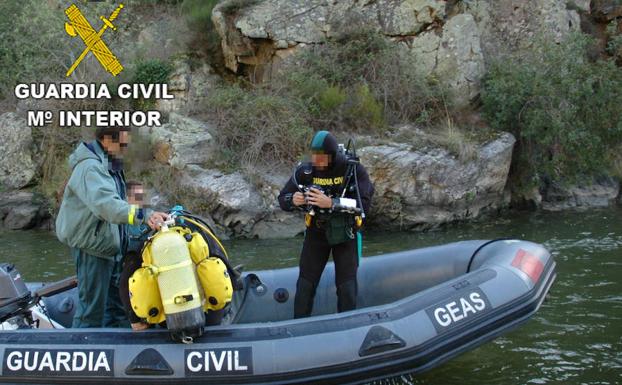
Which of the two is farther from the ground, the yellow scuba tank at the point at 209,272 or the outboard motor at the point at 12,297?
the yellow scuba tank at the point at 209,272

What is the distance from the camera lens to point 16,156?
1338 cm

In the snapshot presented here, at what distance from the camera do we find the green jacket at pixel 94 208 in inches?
157

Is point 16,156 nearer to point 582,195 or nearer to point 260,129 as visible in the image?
point 260,129

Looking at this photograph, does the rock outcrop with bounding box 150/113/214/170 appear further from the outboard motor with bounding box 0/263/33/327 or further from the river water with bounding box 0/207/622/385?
the outboard motor with bounding box 0/263/33/327

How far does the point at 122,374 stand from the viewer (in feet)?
13.0

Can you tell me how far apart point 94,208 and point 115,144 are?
463 millimetres

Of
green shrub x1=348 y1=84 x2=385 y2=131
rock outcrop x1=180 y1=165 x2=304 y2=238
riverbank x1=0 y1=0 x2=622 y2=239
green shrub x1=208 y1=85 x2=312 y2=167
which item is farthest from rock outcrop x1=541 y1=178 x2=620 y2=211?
rock outcrop x1=180 y1=165 x2=304 y2=238

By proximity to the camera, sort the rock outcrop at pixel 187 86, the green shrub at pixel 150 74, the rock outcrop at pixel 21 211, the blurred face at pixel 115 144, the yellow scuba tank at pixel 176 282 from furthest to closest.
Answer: the green shrub at pixel 150 74
the rock outcrop at pixel 187 86
the rock outcrop at pixel 21 211
the blurred face at pixel 115 144
the yellow scuba tank at pixel 176 282

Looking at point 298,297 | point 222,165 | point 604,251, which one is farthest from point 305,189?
point 222,165

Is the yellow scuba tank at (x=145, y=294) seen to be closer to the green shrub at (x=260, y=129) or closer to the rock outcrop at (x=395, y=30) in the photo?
the green shrub at (x=260, y=129)

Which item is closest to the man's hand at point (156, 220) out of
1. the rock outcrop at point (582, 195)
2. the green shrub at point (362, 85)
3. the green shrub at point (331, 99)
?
the green shrub at point (362, 85)

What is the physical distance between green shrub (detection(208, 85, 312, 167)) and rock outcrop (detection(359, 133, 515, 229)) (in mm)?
1514

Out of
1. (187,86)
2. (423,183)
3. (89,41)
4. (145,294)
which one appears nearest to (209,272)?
(145,294)

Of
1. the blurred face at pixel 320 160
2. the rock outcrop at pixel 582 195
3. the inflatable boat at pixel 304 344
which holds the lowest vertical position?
the rock outcrop at pixel 582 195
